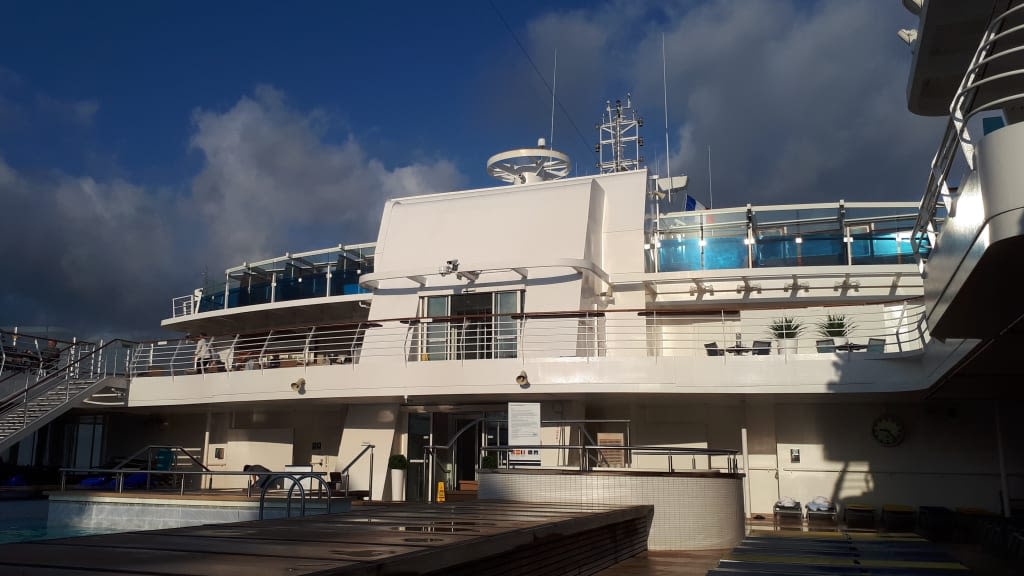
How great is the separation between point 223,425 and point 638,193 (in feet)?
36.7

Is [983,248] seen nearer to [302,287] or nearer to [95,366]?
[302,287]

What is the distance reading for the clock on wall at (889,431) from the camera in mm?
15344

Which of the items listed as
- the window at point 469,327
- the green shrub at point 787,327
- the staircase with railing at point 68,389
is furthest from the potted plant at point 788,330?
the staircase with railing at point 68,389

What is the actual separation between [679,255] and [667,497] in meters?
7.30

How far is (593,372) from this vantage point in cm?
1439

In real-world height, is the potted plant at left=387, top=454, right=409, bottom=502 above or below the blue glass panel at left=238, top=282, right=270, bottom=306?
below

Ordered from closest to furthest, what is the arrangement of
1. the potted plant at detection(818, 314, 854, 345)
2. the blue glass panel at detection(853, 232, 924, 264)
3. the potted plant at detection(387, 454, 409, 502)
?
the potted plant at detection(818, 314, 854, 345) < the potted plant at detection(387, 454, 409, 502) < the blue glass panel at detection(853, 232, 924, 264)

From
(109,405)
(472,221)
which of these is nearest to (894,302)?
(472,221)

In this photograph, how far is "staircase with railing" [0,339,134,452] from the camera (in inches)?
667

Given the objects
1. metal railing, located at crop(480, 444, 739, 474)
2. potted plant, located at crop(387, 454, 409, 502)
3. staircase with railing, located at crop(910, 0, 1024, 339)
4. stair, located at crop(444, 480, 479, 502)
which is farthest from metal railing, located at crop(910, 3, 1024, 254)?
potted plant, located at crop(387, 454, 409, 502)

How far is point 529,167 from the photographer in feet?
67.0

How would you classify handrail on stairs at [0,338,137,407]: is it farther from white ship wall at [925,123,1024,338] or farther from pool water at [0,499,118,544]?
white ship wall at [925,123,1024,338]

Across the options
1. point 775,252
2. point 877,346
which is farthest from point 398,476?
point 877,346

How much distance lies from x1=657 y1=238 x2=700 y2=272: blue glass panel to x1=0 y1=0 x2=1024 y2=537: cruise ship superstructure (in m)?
0.05
